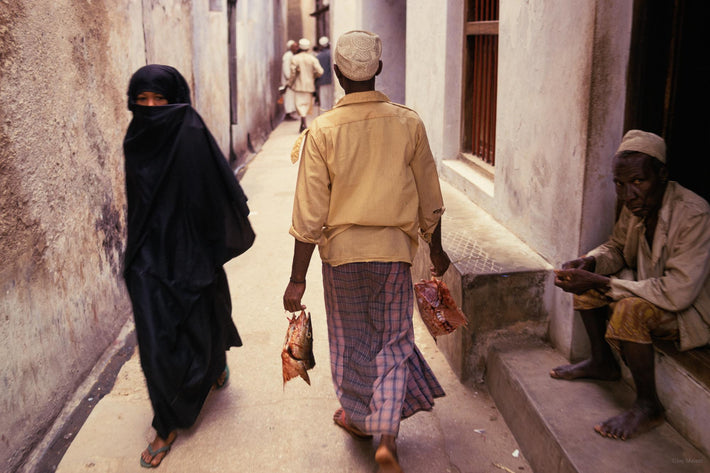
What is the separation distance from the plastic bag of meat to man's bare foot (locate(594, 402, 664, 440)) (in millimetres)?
731

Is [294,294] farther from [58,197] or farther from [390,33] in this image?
[390,33]

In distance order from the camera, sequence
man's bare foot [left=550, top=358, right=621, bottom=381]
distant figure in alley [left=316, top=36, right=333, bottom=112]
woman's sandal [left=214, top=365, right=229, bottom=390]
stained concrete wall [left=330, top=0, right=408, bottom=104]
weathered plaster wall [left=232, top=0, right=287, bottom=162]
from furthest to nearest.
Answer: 1. distant figure in alley [left=316, top=36, right=333, bottom=112]
2. weathered plaster wall [left=232, top=0, right=287, bottom=162]
3. stained concrete wall [left=330, top=0, right=408, bottom=104]
4. woman's sandal [left=214, top=365, right=229, bottom=390]
5. man's bare foot [left=550, top=358, right=621, bottom=381]

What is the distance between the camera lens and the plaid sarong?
2789 millimetres

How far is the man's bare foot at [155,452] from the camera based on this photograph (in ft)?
Result: 10.2

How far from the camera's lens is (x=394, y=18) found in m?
10.0

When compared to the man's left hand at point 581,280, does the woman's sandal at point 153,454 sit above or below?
below

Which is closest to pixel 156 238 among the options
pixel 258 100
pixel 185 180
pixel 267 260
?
pixel 185 180

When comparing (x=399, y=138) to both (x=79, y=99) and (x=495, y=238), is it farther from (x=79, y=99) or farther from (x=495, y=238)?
(x=79, y=99)

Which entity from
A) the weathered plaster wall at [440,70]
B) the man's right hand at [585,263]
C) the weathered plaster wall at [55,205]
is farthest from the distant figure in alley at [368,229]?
the weathered plaster wall at [440,70]

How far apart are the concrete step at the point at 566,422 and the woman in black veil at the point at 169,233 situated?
144 cm

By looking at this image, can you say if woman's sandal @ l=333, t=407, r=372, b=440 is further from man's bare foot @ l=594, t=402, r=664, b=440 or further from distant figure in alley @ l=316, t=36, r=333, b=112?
distant figure in alley @ l=316, t=36, r=333, b=112

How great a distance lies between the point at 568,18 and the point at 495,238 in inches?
52.7

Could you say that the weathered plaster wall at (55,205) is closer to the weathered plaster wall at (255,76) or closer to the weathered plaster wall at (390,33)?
the weathered plaster wall at (390,33)

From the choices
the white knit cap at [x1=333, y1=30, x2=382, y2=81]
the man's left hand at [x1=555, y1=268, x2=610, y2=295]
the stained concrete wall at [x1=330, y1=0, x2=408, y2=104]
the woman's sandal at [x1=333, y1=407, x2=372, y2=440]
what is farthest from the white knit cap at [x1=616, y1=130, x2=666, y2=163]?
the stained concrete wall at [x1=330, y1=0, x2=408, y2=104]
